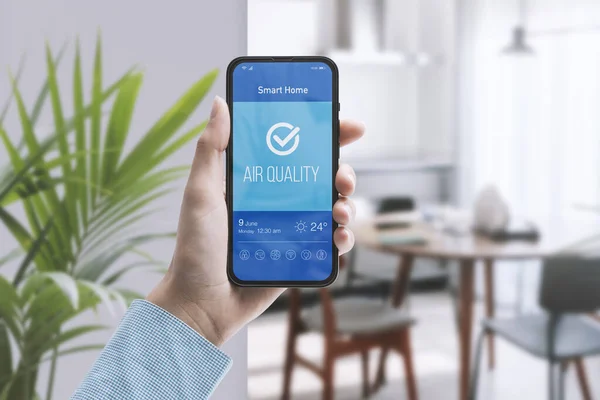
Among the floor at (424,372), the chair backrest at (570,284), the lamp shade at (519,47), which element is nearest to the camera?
the chair backrest at (570,284)

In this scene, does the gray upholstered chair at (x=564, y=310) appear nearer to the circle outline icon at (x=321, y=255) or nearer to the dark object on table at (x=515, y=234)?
the dark object on table at (x=515, y=234)

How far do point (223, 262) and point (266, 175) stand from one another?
0.31 feet

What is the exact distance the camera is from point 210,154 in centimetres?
64

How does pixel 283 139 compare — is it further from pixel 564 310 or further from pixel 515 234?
pixel 515 234

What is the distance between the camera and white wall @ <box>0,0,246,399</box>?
1.01 meters

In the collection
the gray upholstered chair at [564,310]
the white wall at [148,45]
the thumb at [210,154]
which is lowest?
the gray upholstered chair at [564,310]

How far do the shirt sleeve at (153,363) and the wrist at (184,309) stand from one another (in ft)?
0.08

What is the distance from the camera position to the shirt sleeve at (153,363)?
1.95 ft

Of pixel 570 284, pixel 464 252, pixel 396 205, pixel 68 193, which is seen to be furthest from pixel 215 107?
pixel 396 205

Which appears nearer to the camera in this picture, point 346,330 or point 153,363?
point 153,363

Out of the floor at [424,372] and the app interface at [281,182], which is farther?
the floor at [424,372]

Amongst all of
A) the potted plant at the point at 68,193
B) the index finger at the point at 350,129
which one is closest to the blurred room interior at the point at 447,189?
the potted plant at the point at 68,193

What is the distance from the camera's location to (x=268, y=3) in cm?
387

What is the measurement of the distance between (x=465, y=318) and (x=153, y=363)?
2.11 meters
